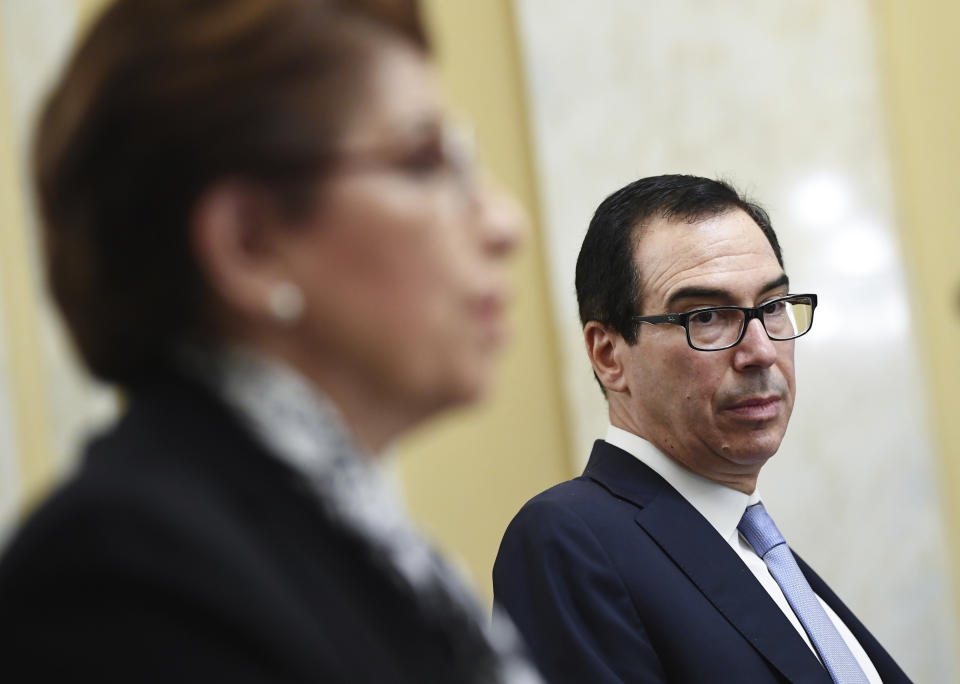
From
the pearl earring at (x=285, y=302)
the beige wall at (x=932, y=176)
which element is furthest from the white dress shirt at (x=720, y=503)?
the beige wall at (x=932, y=176)

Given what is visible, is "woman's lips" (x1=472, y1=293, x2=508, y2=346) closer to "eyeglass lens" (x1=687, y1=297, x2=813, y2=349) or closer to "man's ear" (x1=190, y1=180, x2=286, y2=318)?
"man's ear" (x1=190, y1=180, x2=286, y2=318)

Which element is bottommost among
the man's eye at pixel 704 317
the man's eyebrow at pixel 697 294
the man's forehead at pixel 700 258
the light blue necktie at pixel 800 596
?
the light blue necktie at pixel 800 596

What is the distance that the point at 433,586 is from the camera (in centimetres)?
107

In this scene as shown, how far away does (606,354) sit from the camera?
2.58 metres

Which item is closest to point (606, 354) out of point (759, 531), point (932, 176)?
point (759, 531)

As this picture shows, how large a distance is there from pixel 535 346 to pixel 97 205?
3411mm

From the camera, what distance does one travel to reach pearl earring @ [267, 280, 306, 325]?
1.02 m

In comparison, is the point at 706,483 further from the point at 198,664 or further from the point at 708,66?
the point at 708,66

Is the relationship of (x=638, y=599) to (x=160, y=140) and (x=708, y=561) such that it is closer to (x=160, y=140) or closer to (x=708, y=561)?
(x=708, y=561)

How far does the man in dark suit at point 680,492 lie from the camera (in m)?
2.09

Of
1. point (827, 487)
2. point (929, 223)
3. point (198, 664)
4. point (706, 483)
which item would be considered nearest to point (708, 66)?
point (929, 223)

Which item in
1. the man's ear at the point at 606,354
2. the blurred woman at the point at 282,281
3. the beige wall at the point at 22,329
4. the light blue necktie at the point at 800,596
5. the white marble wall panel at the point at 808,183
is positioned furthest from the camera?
the white marble wall panel at the point at 808,183

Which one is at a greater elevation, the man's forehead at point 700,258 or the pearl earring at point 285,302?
the pearl earring at point 285,302

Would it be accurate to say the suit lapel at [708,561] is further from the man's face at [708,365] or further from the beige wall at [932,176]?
the beige wall at [932,176]
